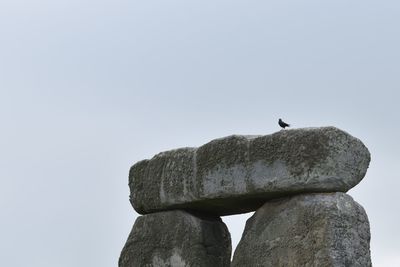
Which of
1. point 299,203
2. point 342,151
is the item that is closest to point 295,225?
point 299,203

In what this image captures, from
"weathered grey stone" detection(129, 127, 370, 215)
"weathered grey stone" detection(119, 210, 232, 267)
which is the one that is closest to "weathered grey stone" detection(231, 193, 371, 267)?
"weathered grey stone" detection(129, 127, 370, 215)

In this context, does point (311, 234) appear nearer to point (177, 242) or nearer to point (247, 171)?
point (247, 171)

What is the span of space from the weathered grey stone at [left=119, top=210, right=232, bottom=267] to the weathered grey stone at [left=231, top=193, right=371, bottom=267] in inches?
22.0

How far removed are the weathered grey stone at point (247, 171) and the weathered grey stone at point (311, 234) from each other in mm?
133

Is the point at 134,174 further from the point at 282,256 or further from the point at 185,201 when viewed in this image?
the point at 282,256

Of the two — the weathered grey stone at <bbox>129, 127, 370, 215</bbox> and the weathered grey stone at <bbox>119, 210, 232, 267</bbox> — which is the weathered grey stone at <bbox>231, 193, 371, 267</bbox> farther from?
the weathered grey stone at <bbox>119, 210, 232, 267</bbox>

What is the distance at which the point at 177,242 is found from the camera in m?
9.42

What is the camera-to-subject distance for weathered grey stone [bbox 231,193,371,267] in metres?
8.29

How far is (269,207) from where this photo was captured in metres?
8.90

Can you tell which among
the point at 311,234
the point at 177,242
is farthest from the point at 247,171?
the point at 177,242

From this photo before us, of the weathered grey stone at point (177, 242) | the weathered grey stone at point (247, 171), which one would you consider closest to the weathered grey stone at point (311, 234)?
the weathered grey stone at point (247, 171)

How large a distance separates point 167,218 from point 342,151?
6.36 ft

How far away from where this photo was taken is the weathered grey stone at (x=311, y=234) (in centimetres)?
829

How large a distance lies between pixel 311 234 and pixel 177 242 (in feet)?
4.96
